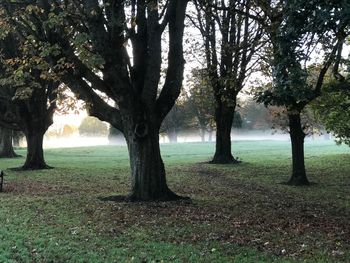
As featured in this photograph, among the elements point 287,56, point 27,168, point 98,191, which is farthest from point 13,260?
point 27,168

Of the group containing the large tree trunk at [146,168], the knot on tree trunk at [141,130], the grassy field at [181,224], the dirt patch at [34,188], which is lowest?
the grassy field at [181,224]

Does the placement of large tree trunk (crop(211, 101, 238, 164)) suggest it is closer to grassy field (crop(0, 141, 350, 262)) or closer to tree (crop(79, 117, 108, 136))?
grassy field (crop(0, 141, 350, 262))

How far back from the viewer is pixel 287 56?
9.12 metres

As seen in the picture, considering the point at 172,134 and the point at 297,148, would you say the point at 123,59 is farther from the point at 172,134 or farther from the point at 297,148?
the point at 172,134

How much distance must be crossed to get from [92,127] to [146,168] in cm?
11316

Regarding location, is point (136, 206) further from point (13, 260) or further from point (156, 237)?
point (13, 260)

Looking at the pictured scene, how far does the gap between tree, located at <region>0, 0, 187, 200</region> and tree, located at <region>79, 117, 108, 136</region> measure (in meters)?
109

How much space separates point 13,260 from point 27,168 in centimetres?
1983

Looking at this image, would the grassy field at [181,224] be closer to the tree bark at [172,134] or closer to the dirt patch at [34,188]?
the dirt patch at [34,188]

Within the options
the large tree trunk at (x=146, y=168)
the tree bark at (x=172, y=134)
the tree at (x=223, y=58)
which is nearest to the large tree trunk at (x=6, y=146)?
the tree at (x=223, y=58)

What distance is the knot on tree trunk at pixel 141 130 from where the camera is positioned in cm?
1384

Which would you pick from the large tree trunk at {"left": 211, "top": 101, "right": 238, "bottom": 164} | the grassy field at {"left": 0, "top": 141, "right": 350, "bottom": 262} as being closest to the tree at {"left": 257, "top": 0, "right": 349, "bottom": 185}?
the grassy field at {"left": 0, "top": 141, "right": 350, "bottom": 262}

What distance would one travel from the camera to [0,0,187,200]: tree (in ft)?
42.4

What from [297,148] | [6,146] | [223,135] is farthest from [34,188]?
[6,146]
